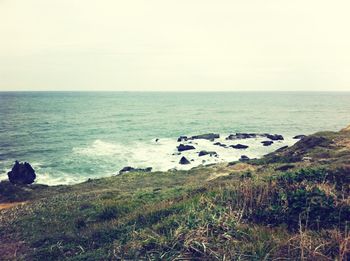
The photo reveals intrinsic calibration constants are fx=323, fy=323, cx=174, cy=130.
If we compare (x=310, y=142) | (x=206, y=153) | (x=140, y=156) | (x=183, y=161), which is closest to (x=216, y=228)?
(x=310, y=142)

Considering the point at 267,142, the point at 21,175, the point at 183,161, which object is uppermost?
the point at 21,175

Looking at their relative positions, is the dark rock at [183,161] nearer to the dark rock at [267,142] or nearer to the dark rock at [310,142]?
the dark rock at [310,142]

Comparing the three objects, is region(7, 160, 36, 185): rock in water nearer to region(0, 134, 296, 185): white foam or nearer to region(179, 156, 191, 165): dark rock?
region(0, 134, 296, 185): white foam

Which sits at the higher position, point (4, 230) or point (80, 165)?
point (4, 230)

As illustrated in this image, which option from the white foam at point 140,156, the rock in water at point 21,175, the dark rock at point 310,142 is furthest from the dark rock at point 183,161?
the rock in water at point 21,175

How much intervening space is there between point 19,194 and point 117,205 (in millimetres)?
17136

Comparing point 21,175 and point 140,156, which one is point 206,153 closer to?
point 140,156

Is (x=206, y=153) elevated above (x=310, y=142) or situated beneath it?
situated beneath

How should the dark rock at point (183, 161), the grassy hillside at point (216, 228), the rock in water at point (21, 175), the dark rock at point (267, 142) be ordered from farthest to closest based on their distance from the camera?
1. the dark rock at point (267, 142)
2. the dark rock at point (183, 161)
3. the rock in water at point (21, 175)
4. the grassy hillside at point (216, 228)

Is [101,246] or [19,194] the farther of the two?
[19,194]

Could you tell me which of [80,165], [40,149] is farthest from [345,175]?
→ [40,149]

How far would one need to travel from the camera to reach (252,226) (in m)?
10.0

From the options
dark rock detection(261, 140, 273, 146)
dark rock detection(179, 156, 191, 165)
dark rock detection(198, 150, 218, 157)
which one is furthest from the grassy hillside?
dark rock detection(261, 140, 273, 146)

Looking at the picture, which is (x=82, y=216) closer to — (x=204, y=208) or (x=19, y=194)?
(x=204, y=208)
